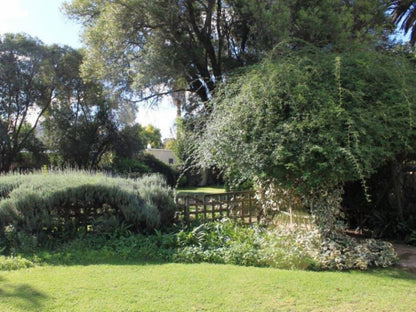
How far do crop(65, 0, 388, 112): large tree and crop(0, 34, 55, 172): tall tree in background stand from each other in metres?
12.5

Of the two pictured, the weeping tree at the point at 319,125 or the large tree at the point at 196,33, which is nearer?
the weeping tree at the point at 319,125

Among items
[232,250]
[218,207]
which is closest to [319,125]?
[232,250]

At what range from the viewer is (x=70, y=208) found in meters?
7.20

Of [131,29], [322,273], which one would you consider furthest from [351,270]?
[131,29]

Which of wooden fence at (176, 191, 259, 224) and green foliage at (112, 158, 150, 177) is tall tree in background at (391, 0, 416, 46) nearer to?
wooden fence at (176, 191, 259, 224)

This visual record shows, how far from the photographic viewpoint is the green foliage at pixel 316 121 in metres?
5.85

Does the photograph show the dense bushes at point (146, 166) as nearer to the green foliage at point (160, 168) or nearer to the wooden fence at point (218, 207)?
the green foliage at point (160, 168)

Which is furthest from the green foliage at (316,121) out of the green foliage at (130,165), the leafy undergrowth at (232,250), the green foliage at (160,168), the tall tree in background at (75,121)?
the green foliage at (160,168)

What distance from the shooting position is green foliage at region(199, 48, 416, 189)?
5.85 m

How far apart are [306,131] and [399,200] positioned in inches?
135

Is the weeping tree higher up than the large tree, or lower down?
lower down

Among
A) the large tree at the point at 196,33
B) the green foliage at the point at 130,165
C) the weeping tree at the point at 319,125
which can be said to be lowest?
the green foliage at the point at 130,165

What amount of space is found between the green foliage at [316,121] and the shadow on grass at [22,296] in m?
3.96

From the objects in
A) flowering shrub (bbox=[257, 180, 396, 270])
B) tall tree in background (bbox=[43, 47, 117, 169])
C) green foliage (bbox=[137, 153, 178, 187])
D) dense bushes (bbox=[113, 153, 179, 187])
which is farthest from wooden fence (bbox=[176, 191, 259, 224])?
green foliage (bbox=[137, 153, 178, 187])
